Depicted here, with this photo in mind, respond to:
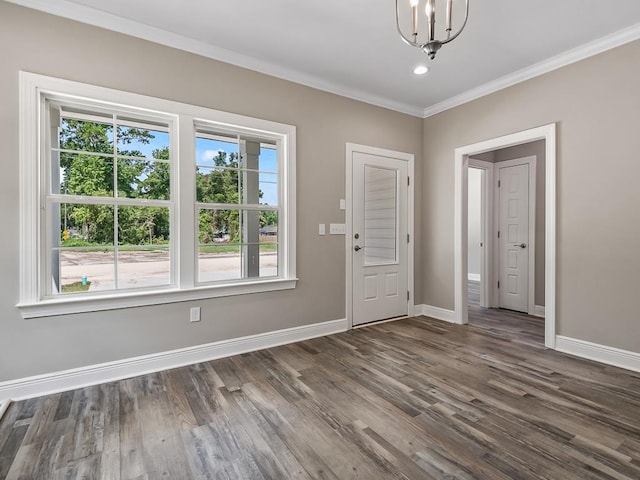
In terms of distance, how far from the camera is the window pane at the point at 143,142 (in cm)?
269

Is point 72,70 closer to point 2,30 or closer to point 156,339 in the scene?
point 2,30

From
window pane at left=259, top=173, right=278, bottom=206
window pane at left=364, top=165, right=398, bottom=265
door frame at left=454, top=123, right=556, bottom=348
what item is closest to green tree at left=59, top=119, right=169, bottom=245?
window pane at left=259, top=173, right=278, bottom=206

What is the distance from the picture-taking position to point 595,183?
2934mm

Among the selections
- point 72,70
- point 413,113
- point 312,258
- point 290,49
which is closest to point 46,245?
point 72,70

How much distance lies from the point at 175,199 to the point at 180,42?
1.35 metres

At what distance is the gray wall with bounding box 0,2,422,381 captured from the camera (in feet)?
7.43

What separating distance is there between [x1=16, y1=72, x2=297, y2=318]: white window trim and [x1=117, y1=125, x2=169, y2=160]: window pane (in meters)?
0.11

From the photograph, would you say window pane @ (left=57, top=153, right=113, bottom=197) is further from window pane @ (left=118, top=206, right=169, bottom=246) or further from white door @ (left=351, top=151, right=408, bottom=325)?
white door @ (left=351, top=151, right=408, bottom=325)

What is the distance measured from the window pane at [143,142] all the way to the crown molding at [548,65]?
337 centimetres

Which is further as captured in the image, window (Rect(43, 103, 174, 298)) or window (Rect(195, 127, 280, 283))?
window (Rect(195, 127, 280, 283))

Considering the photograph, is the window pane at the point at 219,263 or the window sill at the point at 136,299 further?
the window pane at the point at 219,263

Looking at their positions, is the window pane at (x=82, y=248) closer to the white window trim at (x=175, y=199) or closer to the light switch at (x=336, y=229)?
the white window trim at (x=175, y=199)

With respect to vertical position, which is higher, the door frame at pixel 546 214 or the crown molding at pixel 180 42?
the crown molding at pixel 180 42

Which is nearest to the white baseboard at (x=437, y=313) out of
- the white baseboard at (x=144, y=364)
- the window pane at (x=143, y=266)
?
the white baseboard at (x=144, y=364)
